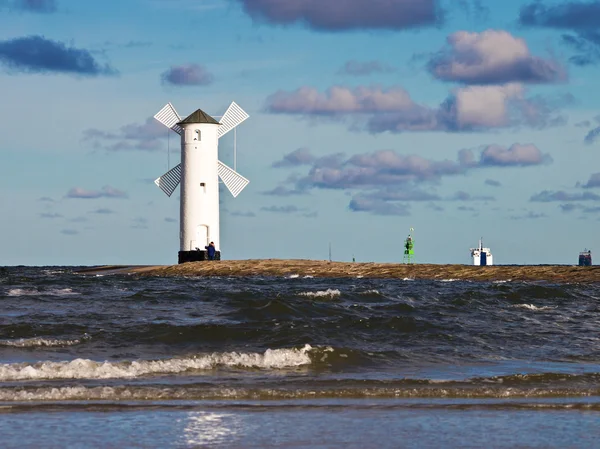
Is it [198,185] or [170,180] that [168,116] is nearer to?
[170,180]

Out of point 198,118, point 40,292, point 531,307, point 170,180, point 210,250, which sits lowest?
point 531,307

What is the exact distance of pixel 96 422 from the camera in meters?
9.91

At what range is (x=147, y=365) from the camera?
1390 cm

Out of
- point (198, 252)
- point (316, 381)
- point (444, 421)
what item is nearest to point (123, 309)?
point (316, 381)

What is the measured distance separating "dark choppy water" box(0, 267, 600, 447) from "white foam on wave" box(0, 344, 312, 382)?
3cm

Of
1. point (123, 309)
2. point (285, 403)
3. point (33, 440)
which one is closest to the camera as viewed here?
point (33, 440)

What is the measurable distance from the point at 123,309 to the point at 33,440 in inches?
515

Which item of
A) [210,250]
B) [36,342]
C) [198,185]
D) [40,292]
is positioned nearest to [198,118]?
[198,185]

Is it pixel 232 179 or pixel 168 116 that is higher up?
pixel 168 116

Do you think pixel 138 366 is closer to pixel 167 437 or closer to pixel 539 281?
pixel 167 437

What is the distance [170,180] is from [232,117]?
224 inches

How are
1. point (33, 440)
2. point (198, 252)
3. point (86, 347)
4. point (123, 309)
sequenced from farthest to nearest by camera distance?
1. point (198, 252)
2. point (123, 309)
3. point (86, 347)
4. point (33, 440)

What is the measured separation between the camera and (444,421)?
10133 millimetres

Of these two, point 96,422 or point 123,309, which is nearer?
point 96,422
